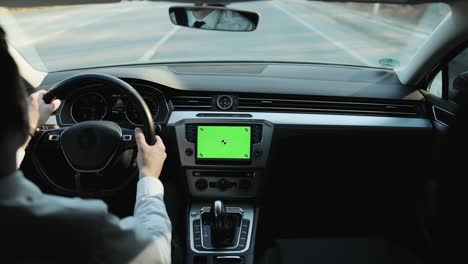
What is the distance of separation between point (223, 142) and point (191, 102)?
1.29 feet

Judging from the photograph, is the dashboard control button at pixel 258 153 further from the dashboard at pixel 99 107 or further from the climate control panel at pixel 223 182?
the dashboard at pixel 99 107

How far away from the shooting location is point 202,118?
3.78m

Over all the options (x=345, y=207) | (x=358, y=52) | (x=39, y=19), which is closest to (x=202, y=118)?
(x=345, y=207)

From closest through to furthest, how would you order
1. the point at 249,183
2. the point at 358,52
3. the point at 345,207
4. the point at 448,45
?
the point at 448,45, the point at 249,183, the point at 345,207, the point at 358,52

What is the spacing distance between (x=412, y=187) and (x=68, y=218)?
10.4ft

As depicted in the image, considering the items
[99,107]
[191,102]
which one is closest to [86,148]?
[99,107]

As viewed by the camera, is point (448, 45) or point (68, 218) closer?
point (68, 218)

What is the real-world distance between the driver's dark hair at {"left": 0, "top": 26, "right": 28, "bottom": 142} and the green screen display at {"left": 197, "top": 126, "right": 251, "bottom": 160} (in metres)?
2.22

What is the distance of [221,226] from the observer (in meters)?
3.64

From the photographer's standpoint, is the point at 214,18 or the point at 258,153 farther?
the point at 258,153

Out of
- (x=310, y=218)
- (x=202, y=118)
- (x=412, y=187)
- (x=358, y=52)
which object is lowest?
(x=310, y=218)

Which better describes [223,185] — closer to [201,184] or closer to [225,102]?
[201,184]

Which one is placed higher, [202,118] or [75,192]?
[202,118]

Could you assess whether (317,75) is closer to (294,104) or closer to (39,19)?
(294,104)
